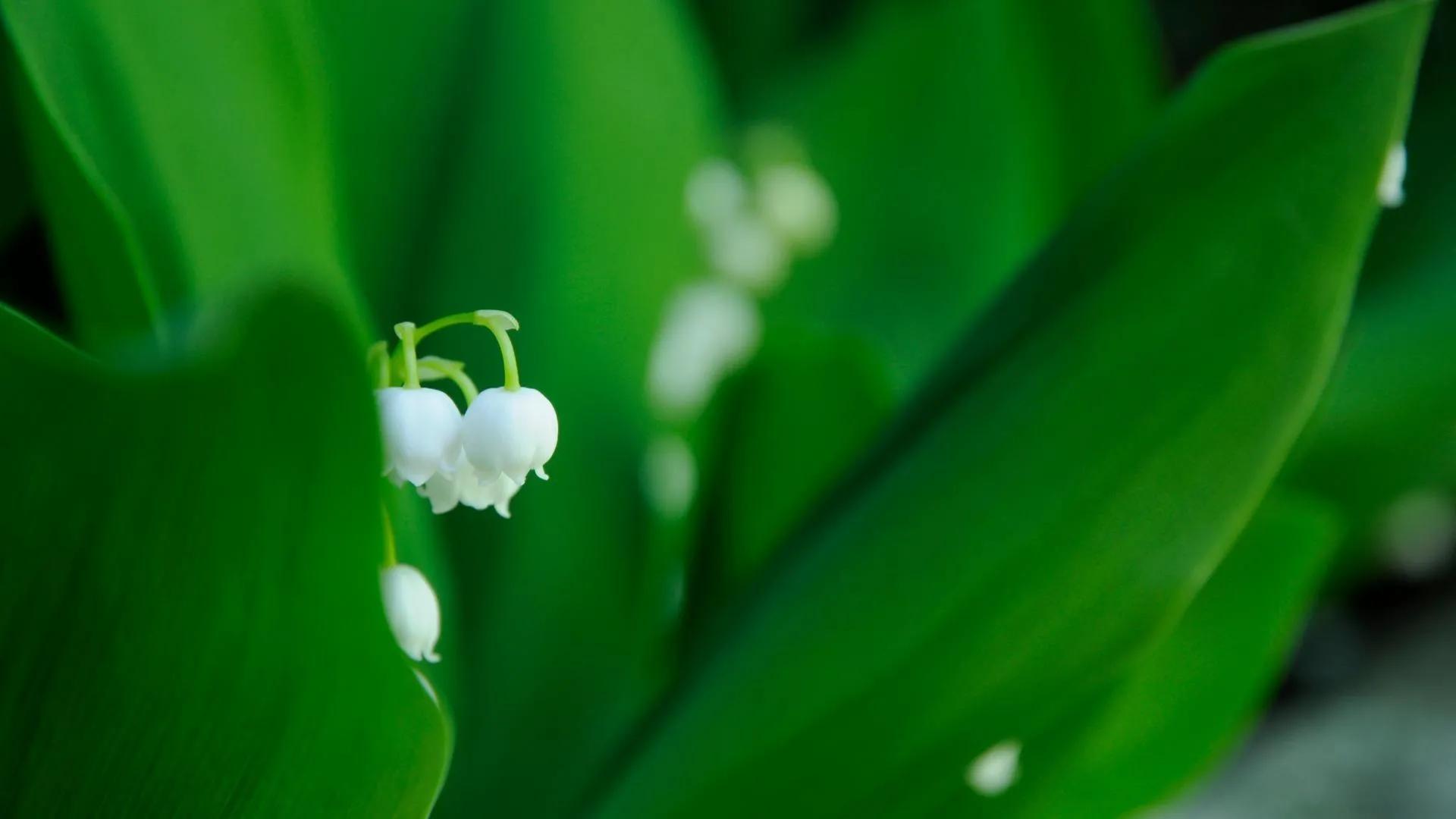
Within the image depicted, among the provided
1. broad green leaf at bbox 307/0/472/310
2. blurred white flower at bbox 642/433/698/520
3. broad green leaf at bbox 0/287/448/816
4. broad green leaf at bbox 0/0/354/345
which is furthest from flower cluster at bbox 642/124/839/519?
broad green leaf at bbox 0/287/448/816

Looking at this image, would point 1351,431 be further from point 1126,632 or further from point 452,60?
point 452,60

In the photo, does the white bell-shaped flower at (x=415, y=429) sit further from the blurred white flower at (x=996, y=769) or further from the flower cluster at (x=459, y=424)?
the blurred white flower at (x=996, y=769)

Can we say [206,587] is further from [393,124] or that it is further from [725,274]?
[725,274]

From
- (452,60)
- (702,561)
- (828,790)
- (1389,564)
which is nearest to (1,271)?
(452,60)

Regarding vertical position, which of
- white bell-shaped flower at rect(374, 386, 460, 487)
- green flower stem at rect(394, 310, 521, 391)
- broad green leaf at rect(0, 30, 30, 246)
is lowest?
white bell-shaped flower at rect(374, 386, 460, 487)

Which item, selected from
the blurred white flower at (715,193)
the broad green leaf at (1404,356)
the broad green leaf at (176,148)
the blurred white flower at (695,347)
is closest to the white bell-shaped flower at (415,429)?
the broad green leaf at (176,148)

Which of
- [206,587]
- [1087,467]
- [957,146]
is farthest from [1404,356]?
[206,587]

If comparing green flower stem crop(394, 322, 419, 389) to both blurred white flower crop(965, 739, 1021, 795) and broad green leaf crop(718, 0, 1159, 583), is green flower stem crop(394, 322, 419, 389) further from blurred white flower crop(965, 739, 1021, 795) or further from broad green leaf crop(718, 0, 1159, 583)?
broad green leaf crop(718, 0, 1159, 583)
